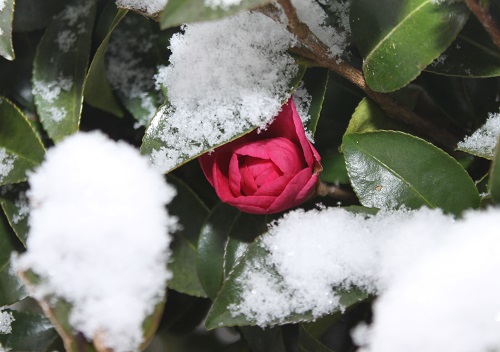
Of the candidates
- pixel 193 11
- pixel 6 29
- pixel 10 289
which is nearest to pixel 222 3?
pixel 193 11

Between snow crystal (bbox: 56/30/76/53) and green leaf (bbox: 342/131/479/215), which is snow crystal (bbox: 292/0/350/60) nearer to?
green leaf (bbox: 342/131/479/215)

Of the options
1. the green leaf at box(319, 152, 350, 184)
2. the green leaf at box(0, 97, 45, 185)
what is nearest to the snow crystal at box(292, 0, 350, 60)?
the green leaf at box(319, 152, 350, 184)

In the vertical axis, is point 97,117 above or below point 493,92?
below

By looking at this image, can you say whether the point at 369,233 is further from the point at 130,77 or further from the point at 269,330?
the point at 130,77

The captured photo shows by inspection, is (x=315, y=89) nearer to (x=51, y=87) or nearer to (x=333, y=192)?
(x=333, y=192)

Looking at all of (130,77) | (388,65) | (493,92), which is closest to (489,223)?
(388,65)

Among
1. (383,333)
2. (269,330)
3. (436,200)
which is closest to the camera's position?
(383,333)

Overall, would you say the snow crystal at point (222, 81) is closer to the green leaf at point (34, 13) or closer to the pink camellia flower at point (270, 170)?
the pink camellia flower at point (270, 170)
